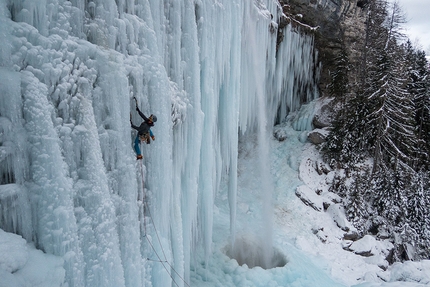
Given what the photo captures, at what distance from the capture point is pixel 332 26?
18.3 m

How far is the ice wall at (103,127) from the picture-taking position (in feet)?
→ 8.71

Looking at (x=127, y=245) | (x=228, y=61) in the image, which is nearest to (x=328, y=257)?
(x=228, y=61)

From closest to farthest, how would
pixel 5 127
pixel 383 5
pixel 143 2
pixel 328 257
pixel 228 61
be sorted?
pixel 5 127, pixel 143 2, pixel 228 61, pixel 328 257, pixel 383 5

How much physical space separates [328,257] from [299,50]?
35.7 feet

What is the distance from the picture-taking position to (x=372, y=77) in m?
14.3

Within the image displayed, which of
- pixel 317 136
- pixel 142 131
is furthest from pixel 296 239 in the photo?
pixel 142 131

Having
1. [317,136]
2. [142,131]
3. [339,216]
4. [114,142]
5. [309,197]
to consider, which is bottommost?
[339,216]

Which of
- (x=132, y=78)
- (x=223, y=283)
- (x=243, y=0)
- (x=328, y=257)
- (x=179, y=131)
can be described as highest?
(x=243, y=0)

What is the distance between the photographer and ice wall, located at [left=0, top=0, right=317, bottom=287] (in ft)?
8.71

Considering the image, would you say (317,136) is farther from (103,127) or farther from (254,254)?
(103,127)

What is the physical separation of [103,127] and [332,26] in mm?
18917

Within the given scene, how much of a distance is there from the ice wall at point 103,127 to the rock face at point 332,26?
13.5m

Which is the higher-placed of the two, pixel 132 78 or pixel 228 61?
pixel 228 61

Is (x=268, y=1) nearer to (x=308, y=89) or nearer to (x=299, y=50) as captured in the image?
(x=299, y=50)
